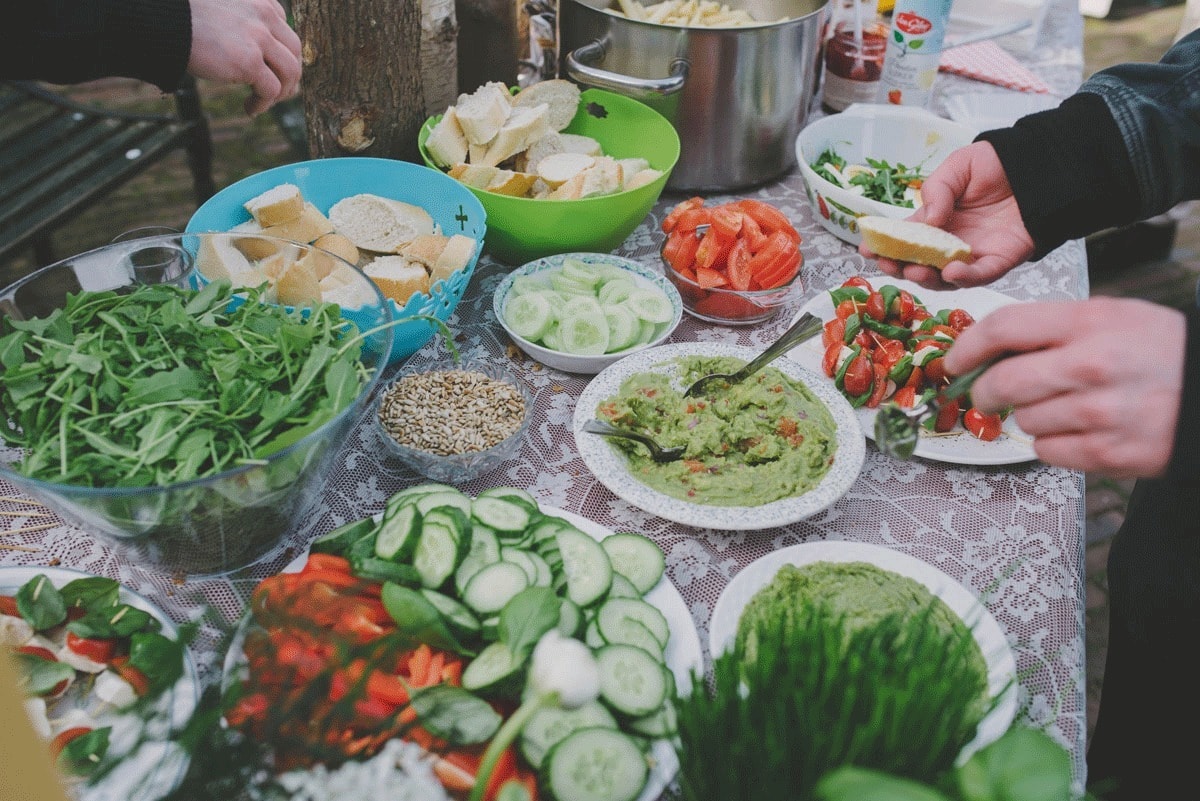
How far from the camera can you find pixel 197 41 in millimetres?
1621

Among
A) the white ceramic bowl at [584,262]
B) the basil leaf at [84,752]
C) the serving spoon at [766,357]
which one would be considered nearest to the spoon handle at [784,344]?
the serving spoon at [766,357]

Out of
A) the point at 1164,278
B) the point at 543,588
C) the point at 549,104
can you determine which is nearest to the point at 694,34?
the point at 549,104

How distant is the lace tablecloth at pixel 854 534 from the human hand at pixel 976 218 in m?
0.42

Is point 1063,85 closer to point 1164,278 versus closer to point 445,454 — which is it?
point 1164,278

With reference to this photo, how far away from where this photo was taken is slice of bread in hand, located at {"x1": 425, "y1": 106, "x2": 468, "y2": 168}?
200 centimetres

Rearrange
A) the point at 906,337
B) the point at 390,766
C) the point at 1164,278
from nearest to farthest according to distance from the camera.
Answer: the point at 390,766, the point at 906,337, the point at 1164,278

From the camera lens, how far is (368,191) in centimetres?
202

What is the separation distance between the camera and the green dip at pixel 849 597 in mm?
1182

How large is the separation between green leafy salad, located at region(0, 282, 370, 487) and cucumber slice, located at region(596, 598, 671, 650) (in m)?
0.46

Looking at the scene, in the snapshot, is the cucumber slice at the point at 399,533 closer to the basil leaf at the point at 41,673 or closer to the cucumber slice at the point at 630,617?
the cucumber slice at the point at 630,617

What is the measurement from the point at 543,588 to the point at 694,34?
153 centimetres

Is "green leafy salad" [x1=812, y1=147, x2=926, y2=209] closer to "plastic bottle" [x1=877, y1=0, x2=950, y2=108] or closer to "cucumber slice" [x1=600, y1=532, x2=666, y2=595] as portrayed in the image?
"plastic bottle" [x1=877, y1=0, x2=950, y2=108]

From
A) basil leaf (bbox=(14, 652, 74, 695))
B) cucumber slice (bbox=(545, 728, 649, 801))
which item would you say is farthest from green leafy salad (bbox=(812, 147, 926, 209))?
basil leaf (bbox=(14, 652, 74, 695))

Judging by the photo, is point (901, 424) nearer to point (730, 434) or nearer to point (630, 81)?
point (730, 434)
